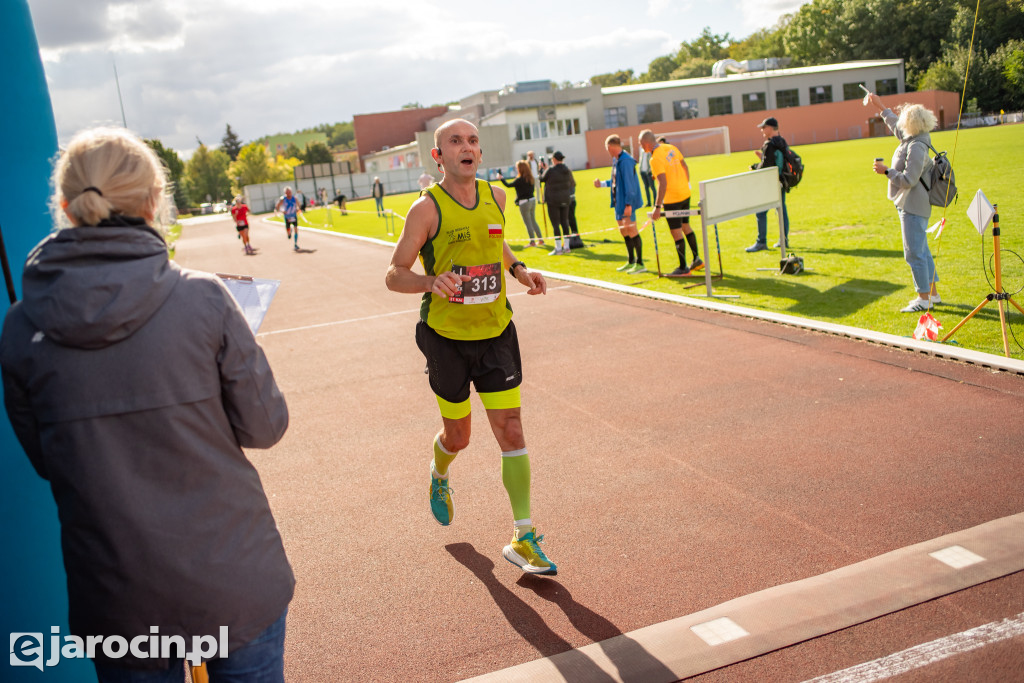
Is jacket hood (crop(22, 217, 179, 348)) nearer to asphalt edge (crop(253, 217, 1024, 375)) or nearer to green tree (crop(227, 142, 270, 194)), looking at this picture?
asphalt edge (crop(253, 217, 1024, 375))

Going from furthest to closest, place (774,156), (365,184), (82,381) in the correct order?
(365,184) → (774,156) → (82,381)

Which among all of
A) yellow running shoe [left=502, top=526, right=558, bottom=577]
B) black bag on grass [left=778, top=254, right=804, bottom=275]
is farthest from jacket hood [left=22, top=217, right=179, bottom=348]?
black bag on grass [left=778, top=254, right=804, bottom=275]

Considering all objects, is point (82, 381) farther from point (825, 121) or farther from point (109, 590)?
point (825, 121)

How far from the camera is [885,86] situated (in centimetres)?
7744

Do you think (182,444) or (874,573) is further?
(874,573)

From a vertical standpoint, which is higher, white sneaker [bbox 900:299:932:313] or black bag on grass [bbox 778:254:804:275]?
black bag on grass [bbox 778:254:804:275]

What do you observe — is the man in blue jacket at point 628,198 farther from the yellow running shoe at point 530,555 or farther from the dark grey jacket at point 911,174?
the yellow running shoe at point 530,555

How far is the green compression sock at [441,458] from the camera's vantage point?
14.7 feet

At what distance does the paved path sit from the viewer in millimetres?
3457

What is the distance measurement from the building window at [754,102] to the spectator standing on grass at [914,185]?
79531 millimetres

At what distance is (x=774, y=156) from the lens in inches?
515

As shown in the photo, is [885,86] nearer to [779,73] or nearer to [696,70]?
[779,73]

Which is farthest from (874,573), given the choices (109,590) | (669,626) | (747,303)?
(747,303)

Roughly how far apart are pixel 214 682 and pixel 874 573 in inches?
120
